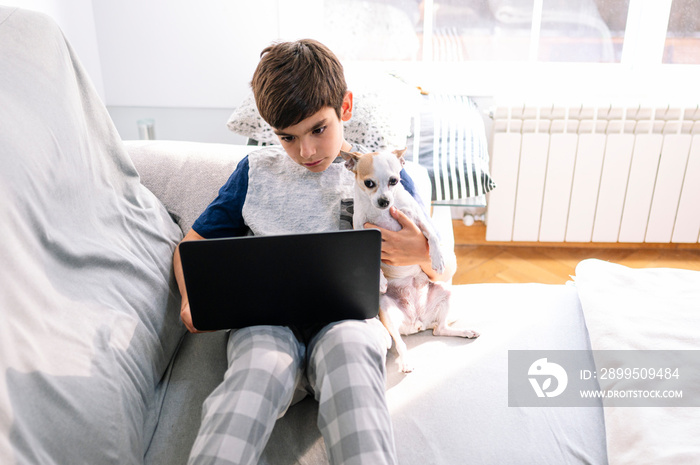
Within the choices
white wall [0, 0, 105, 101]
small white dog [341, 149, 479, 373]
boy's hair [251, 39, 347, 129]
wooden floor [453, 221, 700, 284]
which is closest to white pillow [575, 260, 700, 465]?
small white dog [341, 149, 479, 373]

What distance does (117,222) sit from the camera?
1238mm

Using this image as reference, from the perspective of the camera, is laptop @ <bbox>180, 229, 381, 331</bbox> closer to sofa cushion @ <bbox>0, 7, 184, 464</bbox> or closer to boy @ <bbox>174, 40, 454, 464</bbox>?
boy @ <bbox>174, 40, 454, 464</bbox>

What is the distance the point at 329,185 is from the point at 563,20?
1945mm

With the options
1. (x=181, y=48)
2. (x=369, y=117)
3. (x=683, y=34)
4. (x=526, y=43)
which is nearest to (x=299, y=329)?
(x=369, y=117)

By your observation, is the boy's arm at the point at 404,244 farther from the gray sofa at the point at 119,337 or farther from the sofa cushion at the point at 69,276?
the sofa cushion at the point at 69,276

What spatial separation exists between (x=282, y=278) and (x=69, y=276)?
397mm

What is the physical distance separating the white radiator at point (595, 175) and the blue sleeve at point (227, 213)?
4.65 feet

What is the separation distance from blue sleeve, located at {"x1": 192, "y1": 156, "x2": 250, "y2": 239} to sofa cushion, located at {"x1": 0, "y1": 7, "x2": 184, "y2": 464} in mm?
117

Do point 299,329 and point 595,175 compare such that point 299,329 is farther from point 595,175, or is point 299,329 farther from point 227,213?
point 595,175

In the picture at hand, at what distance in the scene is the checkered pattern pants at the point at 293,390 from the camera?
0.91 metres

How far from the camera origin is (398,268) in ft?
4.28

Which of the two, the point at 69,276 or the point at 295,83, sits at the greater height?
the point at 295,83

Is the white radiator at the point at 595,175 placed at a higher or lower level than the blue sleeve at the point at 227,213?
lower

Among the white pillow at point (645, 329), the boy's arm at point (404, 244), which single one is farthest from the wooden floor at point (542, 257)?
the boy's arm at point (404, 244)
